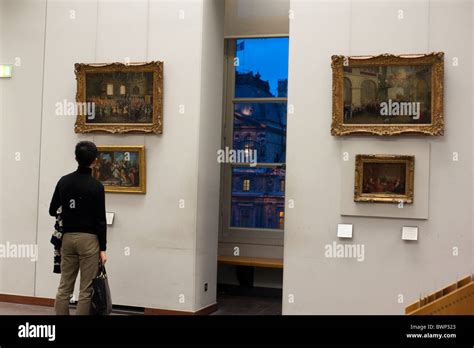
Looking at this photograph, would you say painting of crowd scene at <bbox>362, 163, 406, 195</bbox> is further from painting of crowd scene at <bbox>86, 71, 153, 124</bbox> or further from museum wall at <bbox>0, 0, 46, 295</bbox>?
museum wall at <bbox>0, 0, 46, 295</bbox>

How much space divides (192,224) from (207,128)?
1.56 m

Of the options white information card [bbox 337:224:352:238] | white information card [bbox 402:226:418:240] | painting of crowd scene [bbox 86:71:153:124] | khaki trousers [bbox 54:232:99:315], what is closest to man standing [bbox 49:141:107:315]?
khaki trousers [bbox 54:232:99:315]

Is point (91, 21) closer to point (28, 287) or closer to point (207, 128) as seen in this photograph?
point (207, 128)

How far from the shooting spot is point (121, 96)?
10.1m

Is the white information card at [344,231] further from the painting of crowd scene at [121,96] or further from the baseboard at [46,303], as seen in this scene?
the painting of crowd scene at [121,96]

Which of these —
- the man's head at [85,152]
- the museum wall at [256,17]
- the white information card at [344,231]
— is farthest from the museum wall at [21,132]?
the white information card at [344,231]

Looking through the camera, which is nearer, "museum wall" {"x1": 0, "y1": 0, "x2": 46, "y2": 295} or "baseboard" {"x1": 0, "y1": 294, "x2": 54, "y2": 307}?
"baseboard" {"x1": 0, "y1": 294, "x2": 54, "y2": 307}

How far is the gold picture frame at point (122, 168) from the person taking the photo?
9.95 metres

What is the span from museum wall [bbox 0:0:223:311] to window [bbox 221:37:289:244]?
6.88 feet

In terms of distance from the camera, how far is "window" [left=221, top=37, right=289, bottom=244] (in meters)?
12.4

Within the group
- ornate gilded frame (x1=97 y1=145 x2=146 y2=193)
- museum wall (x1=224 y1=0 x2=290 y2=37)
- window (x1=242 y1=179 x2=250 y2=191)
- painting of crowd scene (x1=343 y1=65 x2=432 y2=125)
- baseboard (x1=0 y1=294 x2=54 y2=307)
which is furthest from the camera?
window (x1=242 y1=179 x2=250 y2=191)

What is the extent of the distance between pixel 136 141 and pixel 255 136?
318 centimetres

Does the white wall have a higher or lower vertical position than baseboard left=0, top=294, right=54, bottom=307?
higher

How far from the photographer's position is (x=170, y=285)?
9.80m
